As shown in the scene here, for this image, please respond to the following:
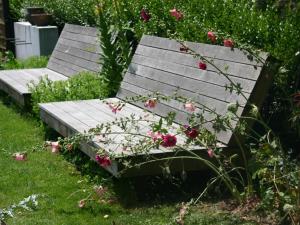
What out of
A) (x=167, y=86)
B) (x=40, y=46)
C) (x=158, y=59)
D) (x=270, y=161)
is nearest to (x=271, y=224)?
(x=270, y=161)

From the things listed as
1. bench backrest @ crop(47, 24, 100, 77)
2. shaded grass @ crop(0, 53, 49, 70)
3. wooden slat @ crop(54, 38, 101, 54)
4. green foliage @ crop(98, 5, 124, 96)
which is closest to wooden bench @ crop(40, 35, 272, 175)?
green foliage @ crop(98, 5, 124, 96)

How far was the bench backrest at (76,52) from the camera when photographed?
26.8 feet

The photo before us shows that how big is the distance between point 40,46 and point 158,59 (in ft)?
15.6

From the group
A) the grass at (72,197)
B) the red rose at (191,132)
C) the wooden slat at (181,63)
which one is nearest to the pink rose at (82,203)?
the grass at (72,197)

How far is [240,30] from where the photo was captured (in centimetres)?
563

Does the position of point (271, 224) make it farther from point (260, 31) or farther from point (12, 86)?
point (12, 86)

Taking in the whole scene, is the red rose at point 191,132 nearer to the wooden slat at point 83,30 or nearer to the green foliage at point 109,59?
the green foliage at point 109,59

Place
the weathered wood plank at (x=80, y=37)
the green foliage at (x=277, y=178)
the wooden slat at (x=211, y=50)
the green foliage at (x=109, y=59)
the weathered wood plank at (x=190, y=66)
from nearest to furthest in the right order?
the green foliage at (x=277, y=178) < the weathered wood plank at (x=190, y=66) < the wooden slat at (x=211, y=50) < the green foliage at (x=109, y=59) < the weathered wood plank at (x=80, y=37)

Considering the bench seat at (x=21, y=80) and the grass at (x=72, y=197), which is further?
the bench seat at (x=21, y=80)

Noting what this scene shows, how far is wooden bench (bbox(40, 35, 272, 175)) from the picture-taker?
479 centimetres

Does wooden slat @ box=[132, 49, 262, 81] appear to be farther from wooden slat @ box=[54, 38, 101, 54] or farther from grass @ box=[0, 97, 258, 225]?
wooden slat @ box=[54, 38, 101, 54]

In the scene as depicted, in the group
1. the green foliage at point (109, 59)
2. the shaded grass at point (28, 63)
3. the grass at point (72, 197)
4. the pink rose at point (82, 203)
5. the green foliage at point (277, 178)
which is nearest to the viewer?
the green foliage at point (277, 178)

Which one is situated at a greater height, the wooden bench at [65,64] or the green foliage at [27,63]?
the wooden bench at [65,64]

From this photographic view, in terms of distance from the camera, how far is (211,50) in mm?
5547
